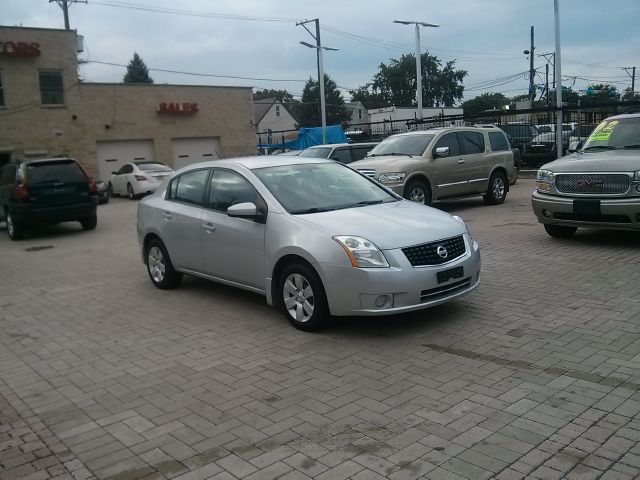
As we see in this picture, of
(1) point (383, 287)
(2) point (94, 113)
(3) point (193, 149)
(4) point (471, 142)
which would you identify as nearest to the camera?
(1) point (383, 287)

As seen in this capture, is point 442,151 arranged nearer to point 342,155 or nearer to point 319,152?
point 342,155

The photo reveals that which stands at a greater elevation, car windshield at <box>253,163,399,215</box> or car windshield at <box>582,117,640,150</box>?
car windshield at <box>582,117,640,150</box>

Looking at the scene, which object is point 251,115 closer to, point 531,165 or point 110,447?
point 531,165

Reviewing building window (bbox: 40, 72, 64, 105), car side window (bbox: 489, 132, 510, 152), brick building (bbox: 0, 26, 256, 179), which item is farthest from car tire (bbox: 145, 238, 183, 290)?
building window (bbox: 40, 72, 64, 105)

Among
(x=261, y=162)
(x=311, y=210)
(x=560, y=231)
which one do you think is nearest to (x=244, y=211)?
(x=311, y=210)

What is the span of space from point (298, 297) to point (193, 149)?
28.6 meters

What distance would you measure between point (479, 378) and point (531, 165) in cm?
1999

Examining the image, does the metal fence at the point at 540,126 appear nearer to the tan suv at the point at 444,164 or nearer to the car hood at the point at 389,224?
the tan suv at the point at 444,164

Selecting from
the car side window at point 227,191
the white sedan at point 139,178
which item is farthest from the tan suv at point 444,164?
the white sedan at point 139,178

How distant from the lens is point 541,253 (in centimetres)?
884

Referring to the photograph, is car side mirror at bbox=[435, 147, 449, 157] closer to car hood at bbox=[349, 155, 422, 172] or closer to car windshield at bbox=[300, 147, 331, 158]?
car hood at bbox=[349, 155, 422, 172]

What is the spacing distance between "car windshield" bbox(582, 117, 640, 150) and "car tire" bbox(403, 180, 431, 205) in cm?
365

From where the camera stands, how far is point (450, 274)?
573cm

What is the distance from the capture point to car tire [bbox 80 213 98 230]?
1472cm
